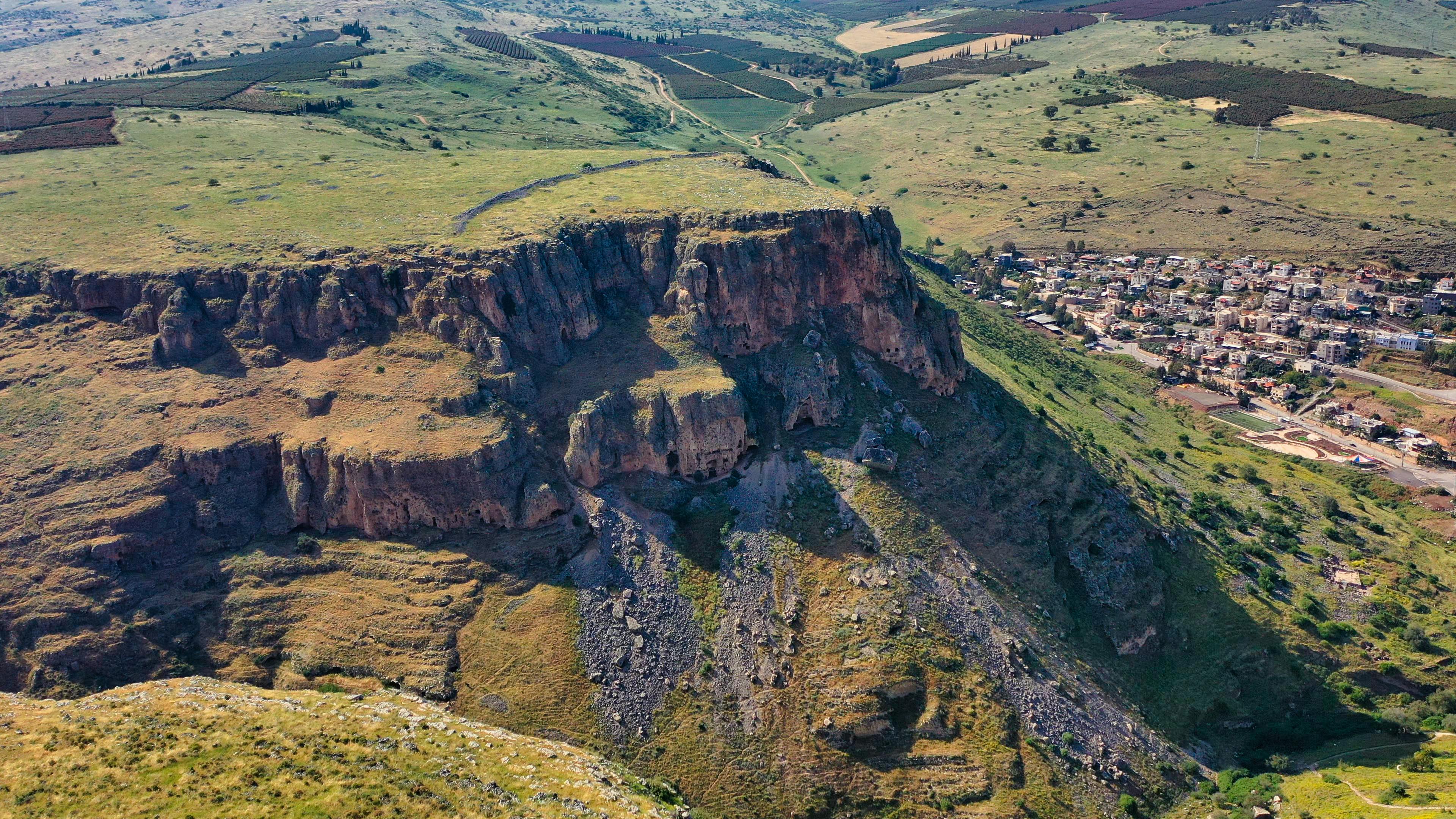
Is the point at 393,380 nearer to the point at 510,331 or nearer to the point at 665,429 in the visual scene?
the point at 510,331

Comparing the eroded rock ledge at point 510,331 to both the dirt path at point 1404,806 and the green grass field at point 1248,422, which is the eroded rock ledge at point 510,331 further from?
the green grass field at point 1248,422

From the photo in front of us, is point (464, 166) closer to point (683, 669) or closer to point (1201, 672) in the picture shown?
point (683, 669)

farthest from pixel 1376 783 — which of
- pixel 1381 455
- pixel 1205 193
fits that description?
pixel 1205 193

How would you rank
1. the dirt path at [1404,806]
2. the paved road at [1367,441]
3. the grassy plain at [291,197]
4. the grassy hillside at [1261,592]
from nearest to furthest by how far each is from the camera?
the dirt path at [1404,806]
the grassy hillside at [1261,592]
the grassy plain at [291,197]
the paved road at [1367,441]

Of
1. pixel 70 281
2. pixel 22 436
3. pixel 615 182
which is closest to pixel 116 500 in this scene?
pixel 22 436

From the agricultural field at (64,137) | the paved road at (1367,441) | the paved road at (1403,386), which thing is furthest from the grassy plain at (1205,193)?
the agricultural field at (64,137)

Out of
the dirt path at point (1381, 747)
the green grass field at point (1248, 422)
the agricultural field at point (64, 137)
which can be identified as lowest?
the green grass field at point (1248, 422)

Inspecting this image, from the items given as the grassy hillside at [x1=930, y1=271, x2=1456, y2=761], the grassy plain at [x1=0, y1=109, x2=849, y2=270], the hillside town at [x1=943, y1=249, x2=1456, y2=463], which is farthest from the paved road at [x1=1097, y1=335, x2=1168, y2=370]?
the grassy plain at [x1=0, y1=109, x2=849, y2=270]
